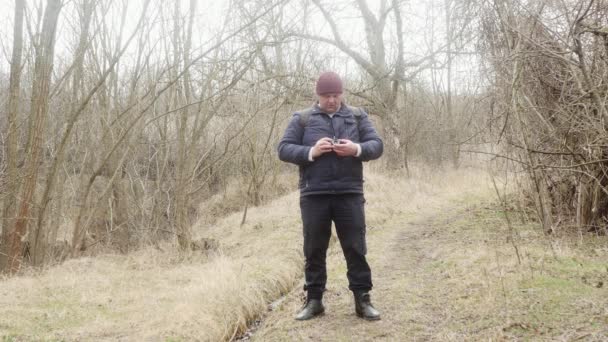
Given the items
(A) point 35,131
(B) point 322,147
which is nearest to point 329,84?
(B) point 322,147

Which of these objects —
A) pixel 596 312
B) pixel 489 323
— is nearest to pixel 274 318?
pixel 489 323

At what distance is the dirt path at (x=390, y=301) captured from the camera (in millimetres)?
3949

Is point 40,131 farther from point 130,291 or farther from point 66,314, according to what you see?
point 66,314

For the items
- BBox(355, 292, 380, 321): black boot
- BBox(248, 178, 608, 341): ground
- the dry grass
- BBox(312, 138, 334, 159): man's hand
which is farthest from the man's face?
the dry grass

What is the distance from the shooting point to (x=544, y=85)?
7.05 meters

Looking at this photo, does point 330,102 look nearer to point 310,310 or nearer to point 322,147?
point 322,147

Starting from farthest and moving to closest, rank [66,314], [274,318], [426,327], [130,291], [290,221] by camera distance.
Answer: [290,221] → [130,291] → [66,314] → [274,318] → [426,327]

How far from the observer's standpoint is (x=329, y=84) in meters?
4.02

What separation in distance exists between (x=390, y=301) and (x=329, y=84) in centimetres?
210

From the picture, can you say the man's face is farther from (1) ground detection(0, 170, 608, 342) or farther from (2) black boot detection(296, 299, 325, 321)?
(1) ground detection(0, 170, 608, 342)

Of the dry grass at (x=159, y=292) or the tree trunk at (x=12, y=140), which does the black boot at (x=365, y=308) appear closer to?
the dry grass at (x=159, y=292)

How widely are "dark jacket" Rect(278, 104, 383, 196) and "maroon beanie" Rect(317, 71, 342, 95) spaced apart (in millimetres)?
185

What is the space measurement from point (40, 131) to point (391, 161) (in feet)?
38.7

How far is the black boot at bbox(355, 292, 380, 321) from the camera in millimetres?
4129
